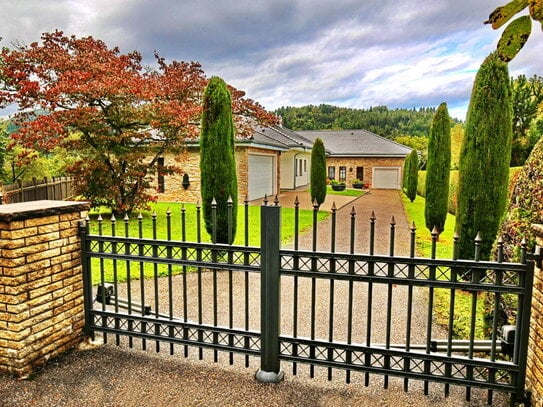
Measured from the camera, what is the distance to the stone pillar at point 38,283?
2869mm

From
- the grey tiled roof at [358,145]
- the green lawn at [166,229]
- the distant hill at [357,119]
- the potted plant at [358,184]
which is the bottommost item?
the green lawn at [166,229]

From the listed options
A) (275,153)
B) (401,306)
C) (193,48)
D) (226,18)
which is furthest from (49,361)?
(275,153)

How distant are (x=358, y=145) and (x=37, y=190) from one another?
2615 centimetres

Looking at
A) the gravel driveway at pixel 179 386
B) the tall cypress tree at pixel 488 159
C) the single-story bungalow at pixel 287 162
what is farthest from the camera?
the single-story bungalow at pixel 287 162

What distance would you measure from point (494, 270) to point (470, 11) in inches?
74.7

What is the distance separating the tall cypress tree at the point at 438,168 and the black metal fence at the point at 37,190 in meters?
13.0

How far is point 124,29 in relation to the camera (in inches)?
411

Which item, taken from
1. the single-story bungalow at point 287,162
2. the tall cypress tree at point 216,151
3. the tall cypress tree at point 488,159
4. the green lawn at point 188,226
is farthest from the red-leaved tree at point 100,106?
the tall cypress tree at point 488,159

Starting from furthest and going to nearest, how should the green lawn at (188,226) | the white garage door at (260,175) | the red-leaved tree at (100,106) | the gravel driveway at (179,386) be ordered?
1. the white garage door at (260,175)
2. the red-leaved tree at (100,106)
3. the green lawn at (188,226)
4. the gravel driveway at (179,386)

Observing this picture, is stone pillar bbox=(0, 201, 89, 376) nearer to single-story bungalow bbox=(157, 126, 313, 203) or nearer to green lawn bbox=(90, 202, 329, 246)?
green lawn bbox=(90, 202, 329, 246)

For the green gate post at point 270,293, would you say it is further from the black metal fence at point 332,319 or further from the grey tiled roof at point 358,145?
the grey tiled roof at point 358,145

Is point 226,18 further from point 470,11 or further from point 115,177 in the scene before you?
point 470,11

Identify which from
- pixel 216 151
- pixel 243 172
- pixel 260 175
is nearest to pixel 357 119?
pixel 260 175

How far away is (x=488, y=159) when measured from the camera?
→ 5.88m
